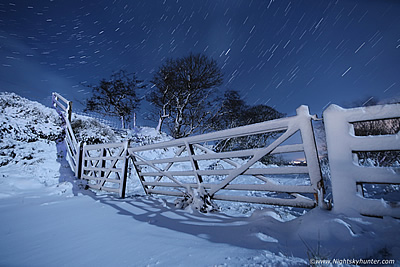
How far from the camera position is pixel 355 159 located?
1.73 metres

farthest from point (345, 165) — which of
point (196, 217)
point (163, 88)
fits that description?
point (163, 88)

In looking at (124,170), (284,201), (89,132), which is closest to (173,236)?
(284,201)

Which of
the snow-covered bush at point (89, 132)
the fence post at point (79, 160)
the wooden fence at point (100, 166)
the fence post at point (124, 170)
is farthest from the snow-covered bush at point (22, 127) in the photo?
the fence post at point (124, 170)

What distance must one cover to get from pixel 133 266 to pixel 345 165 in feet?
7.26

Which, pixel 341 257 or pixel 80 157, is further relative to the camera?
pixel 80 157

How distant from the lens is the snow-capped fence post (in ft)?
5.01

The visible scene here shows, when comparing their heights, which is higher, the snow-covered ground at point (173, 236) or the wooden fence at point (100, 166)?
the wooden fence at point (100, 166)

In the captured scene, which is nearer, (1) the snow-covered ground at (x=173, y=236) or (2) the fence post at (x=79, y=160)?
(1) the snow-covered ground at (x=173, y=236)

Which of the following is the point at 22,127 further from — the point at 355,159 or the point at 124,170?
the point at 355,159

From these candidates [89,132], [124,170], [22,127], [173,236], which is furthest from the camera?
[89,132]

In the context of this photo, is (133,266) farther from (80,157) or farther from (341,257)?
(80,157)

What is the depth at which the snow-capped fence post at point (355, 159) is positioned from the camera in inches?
60.1

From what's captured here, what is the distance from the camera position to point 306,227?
164 cm

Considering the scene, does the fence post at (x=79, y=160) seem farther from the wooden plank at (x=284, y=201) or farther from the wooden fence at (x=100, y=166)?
the wooden plank at (x=284, y=201)
